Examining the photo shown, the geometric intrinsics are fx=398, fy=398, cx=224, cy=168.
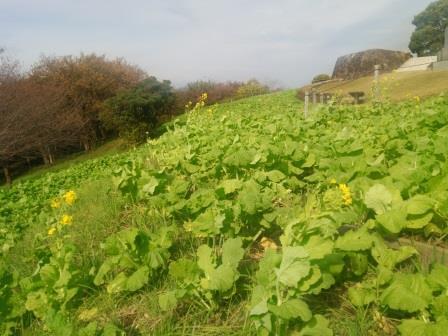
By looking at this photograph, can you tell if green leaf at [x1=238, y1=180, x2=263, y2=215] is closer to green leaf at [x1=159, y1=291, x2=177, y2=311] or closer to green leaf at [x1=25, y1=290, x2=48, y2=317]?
green leaf at [x1=159, y1=291, x2=177, y2=311]

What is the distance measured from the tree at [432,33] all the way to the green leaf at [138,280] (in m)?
A: 43.9

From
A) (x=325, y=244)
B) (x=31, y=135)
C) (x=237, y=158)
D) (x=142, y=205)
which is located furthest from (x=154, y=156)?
(x=31, y=135)

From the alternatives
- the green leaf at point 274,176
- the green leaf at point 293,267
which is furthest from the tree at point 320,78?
the green leaf at point 293,267

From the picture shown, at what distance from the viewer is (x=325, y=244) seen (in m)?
1.68

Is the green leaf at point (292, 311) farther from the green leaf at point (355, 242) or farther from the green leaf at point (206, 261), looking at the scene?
the green leaf at point (206, 261)

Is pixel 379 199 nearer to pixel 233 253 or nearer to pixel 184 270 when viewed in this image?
pixel 233 253

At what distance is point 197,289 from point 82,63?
1183 inches

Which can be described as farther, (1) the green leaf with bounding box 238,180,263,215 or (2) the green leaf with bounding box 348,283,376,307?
(1) the green leaf with bounding box 238,180,263,215

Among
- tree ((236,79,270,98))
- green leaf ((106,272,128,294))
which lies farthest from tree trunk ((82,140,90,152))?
green leaf ((106,272,128,294))

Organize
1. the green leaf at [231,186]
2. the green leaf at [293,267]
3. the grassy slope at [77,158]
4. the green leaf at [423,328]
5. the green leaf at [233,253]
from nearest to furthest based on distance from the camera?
the green leaf at [423,328] → the green leaf at [293,267] → the green leaf at [233,253] → the green leaf at [231,186] → the grassy slope at [77,158]

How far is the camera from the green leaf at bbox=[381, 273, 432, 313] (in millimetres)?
1569

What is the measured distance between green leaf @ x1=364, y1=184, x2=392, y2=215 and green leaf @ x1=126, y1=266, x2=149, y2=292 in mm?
1281

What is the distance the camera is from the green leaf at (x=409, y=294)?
1.57 meters

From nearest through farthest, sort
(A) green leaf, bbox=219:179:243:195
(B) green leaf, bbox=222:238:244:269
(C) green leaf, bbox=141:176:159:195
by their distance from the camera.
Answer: (B) green leaf, bbox=222:238:244:269
(A) green leaf, bbox=219:179:243:195
(C) green leaf, bbox=141:176:159:195
